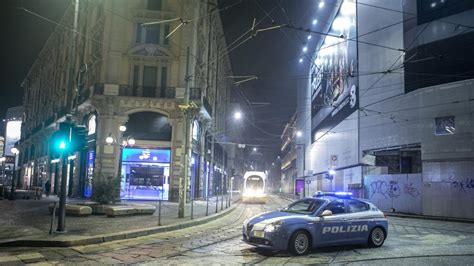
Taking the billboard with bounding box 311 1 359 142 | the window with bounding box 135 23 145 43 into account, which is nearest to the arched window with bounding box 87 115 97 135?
the window with bounding box 135 23 145 43

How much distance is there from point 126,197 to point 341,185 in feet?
69.9

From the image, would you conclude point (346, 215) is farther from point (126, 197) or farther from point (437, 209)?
point (126, 197)

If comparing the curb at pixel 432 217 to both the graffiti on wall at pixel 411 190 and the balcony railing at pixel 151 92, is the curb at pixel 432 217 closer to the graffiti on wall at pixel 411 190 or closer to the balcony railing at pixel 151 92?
the graffiti on wall at pixel 411 190

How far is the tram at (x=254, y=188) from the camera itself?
131 ft

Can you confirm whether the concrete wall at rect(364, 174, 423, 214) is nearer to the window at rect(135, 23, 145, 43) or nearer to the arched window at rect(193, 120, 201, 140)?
the arched window at rect(193, 120, 201, 140)

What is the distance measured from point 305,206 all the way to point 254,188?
2915 centimetres

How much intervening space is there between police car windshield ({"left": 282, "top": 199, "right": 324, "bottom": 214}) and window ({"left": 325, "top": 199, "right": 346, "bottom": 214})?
0.25m

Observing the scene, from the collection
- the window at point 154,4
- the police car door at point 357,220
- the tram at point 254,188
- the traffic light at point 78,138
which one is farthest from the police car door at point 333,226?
the tram at point 254,188

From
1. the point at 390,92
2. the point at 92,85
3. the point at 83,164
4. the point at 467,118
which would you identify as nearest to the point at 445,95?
the point at 467,118

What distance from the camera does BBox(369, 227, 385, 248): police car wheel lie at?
11906mm

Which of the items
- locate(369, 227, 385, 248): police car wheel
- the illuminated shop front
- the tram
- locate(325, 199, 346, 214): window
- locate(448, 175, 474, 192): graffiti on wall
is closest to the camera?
locate(325, 199, 346, 214): window

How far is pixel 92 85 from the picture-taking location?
111 feet

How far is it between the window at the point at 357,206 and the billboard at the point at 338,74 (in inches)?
844

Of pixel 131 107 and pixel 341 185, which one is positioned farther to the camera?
pixel 341 185
